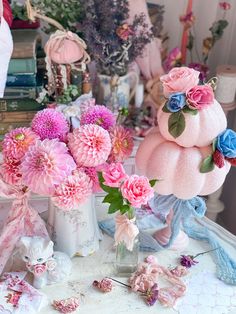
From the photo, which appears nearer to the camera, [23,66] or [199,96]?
[199,96]

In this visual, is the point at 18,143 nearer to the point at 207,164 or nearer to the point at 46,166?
the point at 46,166

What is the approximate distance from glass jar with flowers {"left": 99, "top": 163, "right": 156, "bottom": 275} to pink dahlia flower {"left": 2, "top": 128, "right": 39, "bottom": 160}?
151mm

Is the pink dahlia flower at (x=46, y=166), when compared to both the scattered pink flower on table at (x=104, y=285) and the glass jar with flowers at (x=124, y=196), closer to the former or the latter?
the glass jar with flowers at (x=124, y=196)

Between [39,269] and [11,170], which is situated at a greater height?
[11,170]

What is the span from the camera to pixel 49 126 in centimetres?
85

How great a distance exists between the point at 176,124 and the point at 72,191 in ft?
0.77

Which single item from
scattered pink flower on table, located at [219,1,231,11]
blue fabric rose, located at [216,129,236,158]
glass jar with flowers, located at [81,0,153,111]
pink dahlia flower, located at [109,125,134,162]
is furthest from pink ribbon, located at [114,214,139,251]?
scattered pink flower on table, located at [219,1,231,11]

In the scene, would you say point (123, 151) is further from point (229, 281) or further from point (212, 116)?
point (229, 281)

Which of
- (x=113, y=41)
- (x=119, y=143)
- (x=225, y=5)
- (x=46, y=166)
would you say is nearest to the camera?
(x=46, y=166)

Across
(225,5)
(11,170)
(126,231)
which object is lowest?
(126,231)

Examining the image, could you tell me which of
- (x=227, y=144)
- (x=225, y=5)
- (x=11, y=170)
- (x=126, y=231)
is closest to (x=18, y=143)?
(x=11, y=170)

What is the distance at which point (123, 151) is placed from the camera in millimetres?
882

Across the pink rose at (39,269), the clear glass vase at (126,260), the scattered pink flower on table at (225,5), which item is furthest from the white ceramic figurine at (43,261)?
the scattered pink flower on table at (225,5)

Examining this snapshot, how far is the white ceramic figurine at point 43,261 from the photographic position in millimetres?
842
